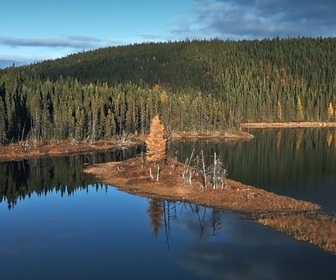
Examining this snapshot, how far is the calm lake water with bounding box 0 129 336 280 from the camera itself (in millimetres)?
46594

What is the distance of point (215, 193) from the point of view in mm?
75375

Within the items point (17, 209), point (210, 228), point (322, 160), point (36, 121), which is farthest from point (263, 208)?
point (36, 121)

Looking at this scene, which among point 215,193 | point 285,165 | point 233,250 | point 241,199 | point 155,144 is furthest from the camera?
point 285,165

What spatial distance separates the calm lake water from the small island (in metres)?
2.07

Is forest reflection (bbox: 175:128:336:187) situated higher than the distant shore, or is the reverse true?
the distant shore

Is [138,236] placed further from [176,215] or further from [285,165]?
[285,165]

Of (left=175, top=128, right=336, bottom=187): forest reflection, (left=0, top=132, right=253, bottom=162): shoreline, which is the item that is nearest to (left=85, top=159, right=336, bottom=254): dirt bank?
(left=175, top=128, right=336, bottom=187): forest reflection

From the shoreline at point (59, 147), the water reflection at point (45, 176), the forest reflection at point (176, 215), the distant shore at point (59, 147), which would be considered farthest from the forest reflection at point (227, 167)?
the forest reflection at point (176, 215)

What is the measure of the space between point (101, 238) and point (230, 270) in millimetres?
17709

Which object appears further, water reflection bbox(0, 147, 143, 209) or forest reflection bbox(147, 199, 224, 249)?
water reflection bbox(0, 147, 143, 209)

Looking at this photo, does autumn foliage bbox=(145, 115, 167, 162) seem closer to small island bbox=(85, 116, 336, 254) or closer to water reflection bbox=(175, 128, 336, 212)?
small island bbox=(85, 116, 336, 254)

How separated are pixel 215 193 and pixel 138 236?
69.2 feet

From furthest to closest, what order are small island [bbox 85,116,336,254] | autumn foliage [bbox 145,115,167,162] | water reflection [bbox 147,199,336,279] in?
autumn foliage [bbox 145,115,167,162] → small island [bbox 85,116,336,254] → water reflection [bbox 147,199,336,279]

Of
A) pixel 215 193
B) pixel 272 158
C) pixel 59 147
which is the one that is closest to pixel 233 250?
pixel 215 193
